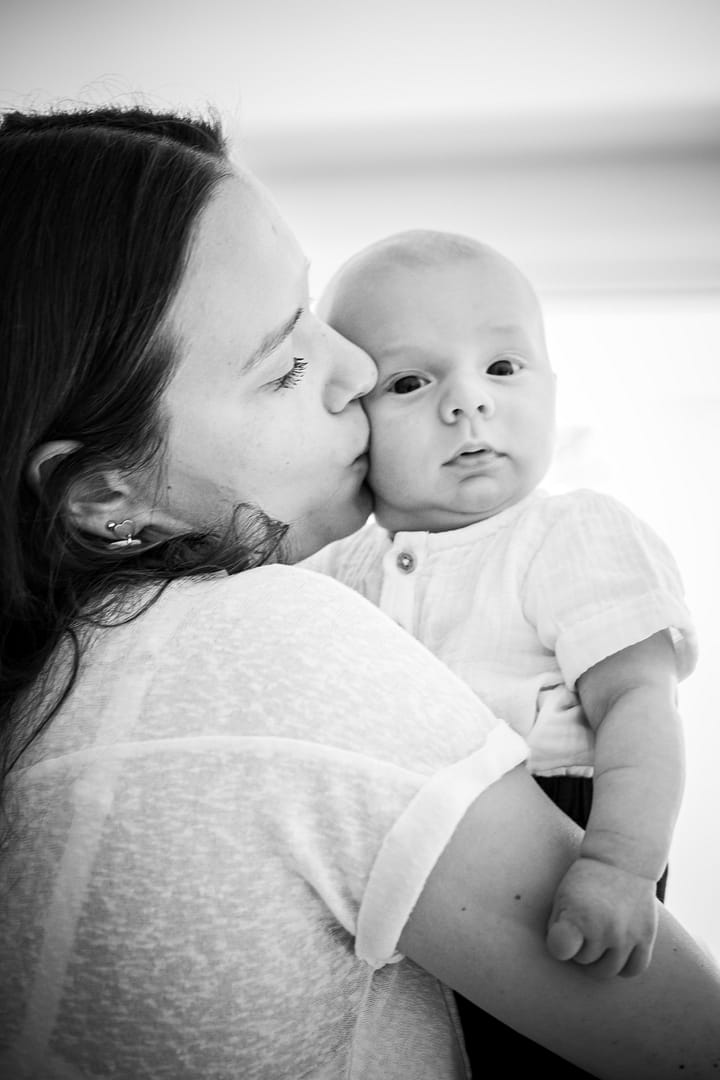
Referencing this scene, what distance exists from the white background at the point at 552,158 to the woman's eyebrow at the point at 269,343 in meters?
1.44

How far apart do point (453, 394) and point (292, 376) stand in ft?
0.66

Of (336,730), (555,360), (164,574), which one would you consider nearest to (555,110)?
(555,360)

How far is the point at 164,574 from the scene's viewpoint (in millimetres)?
729

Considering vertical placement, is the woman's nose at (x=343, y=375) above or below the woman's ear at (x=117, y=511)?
above

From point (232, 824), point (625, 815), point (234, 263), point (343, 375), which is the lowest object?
point (625, 815)

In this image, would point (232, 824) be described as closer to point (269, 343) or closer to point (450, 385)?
point (269, 343)

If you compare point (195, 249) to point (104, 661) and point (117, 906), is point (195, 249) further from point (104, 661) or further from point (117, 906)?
point (117, 906)

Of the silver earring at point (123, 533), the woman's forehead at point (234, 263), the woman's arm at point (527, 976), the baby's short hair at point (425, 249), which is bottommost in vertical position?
the woman's arm at point (527, 976)

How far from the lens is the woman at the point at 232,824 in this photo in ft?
1.77

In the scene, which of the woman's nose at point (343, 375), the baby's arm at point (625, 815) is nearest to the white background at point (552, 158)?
the woman's nose at point (343, 375)

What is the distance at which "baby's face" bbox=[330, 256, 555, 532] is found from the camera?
0.98m

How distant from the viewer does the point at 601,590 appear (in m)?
0.83

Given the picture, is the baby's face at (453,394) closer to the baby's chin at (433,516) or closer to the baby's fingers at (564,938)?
the baby's chin at (433,516)

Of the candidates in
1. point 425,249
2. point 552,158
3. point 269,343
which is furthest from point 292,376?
point 552,158
